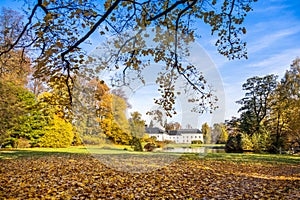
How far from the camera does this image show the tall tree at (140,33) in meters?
4.20

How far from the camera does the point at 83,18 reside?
4.37 metres

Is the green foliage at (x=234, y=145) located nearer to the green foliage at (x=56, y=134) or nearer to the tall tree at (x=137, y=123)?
the green foliage at (x=56, y=134)

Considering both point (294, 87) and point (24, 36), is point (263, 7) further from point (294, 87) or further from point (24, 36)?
point (294, 87)

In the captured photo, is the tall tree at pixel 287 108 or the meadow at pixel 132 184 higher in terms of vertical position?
the tall tree at pixel 287 108

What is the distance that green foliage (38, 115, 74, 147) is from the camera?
1558cm

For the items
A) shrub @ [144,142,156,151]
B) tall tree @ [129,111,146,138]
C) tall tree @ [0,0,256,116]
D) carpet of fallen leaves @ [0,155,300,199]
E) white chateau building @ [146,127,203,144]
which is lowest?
carpet of fallen leaves @ [0,155,300,199]

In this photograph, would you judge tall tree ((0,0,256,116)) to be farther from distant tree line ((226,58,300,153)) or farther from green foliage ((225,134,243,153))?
green foliage ((225,134,243,153))

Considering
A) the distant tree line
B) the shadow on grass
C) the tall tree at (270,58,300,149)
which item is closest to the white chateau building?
the shadow on grass

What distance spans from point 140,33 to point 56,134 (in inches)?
535

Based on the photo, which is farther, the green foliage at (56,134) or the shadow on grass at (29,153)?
the green foliage at (56,134)

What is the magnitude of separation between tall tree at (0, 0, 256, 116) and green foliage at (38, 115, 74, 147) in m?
11.7

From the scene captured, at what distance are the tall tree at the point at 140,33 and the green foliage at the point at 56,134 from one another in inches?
459

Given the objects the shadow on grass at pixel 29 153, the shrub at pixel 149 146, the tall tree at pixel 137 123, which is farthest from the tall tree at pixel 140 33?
the shrub at pixel 149 146

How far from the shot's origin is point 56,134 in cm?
1594
